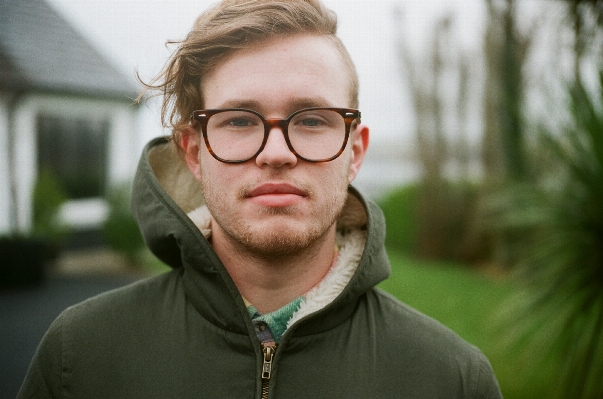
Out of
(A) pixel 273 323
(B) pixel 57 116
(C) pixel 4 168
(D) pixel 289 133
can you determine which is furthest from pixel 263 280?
(B) pixel 57 116

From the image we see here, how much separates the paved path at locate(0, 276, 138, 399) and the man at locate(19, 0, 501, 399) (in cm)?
394

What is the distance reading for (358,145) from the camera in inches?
77.0

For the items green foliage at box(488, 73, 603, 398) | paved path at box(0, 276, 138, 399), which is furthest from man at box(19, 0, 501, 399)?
paved path at box(0, 276, 138, 399)

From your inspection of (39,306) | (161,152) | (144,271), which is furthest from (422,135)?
(161,152)

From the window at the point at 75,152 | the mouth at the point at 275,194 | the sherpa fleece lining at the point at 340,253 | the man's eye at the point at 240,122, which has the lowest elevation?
the window at the point at 75,152

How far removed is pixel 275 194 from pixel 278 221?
8 cm

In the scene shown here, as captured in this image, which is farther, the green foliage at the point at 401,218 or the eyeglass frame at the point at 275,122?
the green foliage at the point at 401,218

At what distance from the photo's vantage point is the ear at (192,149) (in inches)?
73.7

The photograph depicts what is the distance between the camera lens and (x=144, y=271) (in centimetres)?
1100

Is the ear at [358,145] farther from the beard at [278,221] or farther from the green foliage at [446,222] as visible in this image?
the green foliage at [446,222]

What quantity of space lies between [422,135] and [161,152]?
1044 centimetres

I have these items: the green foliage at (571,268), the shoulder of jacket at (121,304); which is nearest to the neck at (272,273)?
the shoulder of jacket at (121,304)

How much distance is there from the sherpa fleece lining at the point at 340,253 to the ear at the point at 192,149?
0.53ft

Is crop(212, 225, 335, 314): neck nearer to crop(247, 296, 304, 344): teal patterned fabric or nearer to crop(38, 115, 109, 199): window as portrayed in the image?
crop(247, 296, 304, 344): teal patterned fabric
